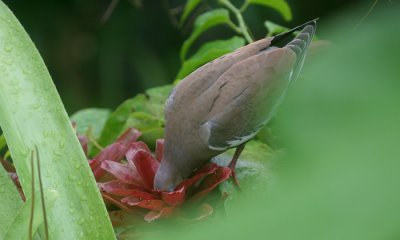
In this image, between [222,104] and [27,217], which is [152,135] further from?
[27,217]

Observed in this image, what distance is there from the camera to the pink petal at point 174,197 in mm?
414

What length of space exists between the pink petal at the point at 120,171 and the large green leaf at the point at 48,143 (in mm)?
59

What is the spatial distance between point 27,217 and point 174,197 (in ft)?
0.40

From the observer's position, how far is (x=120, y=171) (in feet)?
1.45

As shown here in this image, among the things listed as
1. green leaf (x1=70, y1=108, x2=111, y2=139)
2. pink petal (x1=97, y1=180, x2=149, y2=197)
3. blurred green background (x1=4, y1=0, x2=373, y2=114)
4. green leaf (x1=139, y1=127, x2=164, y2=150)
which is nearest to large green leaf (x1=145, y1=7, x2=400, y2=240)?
pink petal (x1=97, y1=180, x2=149, y2=197)

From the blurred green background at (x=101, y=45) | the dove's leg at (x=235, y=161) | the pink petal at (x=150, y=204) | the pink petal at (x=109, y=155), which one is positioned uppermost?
the pink petal at (x=109, y=155)

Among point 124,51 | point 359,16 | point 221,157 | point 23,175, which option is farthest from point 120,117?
point 124,51

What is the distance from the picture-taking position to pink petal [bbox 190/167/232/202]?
43cm

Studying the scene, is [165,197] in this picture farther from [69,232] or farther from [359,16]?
[359,16]

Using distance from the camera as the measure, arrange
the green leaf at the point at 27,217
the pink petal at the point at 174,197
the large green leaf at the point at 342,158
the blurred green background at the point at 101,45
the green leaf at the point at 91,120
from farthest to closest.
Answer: the blurred green background at the point at 101,45 < the green leaf at the point at 91,120 < the pink petal at the point at 174,197 < the green leaf at the point at 27,217 < the large green leaf at the point at 342,158

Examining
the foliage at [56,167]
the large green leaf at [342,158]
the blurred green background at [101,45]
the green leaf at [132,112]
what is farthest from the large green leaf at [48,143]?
the blurred green background at [101,45]

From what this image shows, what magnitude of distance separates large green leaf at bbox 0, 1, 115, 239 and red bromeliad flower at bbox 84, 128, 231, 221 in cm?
5

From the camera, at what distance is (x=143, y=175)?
46 cm

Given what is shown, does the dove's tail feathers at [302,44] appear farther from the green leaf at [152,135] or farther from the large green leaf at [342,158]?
the large green leaf at [342,158]
